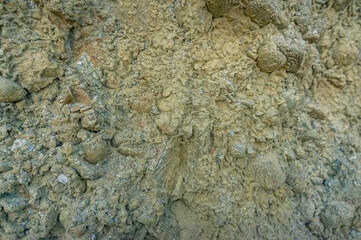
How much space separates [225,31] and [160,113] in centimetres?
61

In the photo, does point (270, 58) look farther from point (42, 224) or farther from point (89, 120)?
point (42, 224)

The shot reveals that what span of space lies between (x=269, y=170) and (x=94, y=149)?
3.32 ft

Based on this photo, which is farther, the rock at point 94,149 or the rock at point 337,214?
the rock at point 337,214

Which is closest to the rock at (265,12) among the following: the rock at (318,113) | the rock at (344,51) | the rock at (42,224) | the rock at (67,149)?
the rock at (344,51)

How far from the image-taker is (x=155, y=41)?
3.54ft

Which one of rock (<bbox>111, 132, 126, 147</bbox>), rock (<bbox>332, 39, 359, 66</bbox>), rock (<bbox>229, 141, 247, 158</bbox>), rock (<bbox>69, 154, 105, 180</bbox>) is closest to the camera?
rock (<bbox>69, 154, 105, 180</bbox>)

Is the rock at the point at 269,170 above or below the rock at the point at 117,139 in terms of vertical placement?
below

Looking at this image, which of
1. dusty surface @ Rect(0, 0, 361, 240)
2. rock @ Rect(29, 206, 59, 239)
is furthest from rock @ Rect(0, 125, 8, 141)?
rock @ Rect(29, 206, 59, 239)

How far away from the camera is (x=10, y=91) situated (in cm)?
84

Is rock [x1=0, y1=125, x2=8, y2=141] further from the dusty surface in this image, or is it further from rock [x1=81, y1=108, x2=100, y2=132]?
rock [x1=81, y1=108, x2=100, y2=132]

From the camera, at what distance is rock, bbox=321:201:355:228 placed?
1.31 m

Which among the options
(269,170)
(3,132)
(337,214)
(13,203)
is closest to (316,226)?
(337,214)

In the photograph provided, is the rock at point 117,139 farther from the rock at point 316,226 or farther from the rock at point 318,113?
the rock at point 316,226

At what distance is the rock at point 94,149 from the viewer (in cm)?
95
